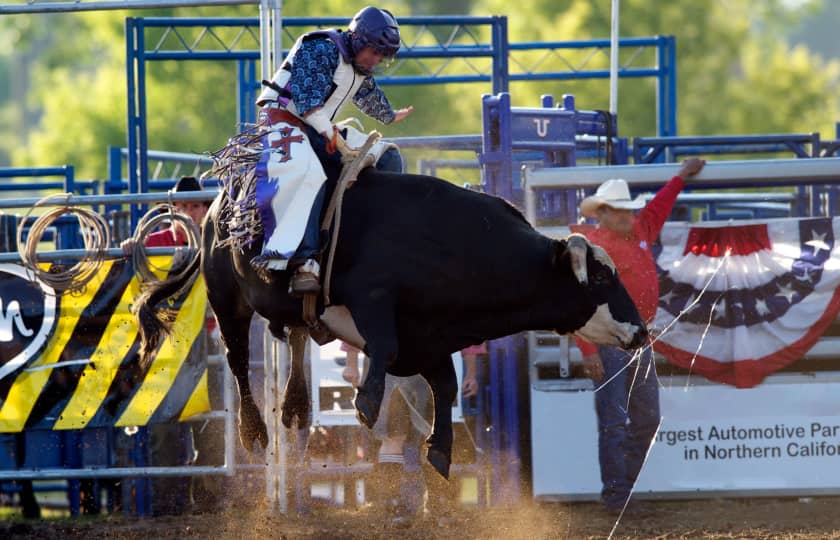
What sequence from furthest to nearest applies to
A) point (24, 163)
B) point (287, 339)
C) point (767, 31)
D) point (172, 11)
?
point (767, 31), point (24, 163), point (172, 11), point (287, 339)

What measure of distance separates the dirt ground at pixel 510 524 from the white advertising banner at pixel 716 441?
0.45ft

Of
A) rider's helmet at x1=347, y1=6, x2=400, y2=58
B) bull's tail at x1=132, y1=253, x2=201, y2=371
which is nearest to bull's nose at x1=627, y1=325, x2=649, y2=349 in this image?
rider's helmet at x1=347, y1=6, x2=400, y2=58

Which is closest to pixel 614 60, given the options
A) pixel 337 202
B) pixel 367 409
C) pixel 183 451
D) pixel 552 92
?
pixel 337 202

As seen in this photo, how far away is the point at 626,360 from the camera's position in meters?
7.62

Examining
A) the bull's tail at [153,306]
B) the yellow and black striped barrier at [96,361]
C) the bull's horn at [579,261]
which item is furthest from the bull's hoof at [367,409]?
the yellow and black striped barrier at [96,361]

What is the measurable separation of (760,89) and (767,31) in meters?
16.7

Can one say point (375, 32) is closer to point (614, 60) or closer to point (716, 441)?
point (716, 441)

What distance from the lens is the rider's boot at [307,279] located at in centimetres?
593

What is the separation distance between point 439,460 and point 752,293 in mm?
2617

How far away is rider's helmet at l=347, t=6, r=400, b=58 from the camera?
600cm

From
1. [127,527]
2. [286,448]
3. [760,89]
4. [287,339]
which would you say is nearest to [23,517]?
[127,527]

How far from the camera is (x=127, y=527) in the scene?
25.5 feet

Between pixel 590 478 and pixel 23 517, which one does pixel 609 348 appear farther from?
pixel 23 517

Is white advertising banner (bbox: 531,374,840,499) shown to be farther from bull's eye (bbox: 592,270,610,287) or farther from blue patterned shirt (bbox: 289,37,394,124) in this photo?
blue patterned shirt (bbox: 289,37,394,124)
